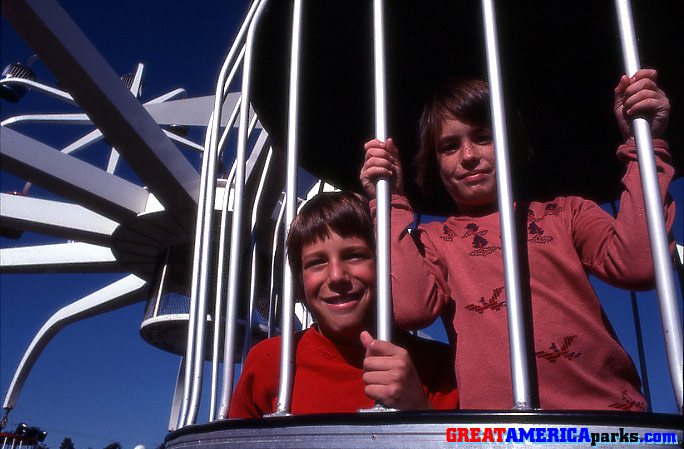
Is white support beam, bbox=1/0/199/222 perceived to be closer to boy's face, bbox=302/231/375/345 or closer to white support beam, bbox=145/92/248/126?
boy's face, bbox=302/231/375/345

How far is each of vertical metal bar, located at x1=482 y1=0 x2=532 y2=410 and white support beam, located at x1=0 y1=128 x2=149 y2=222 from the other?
784 centimetres

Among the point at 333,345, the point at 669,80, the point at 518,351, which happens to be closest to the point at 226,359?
the point at 333,345

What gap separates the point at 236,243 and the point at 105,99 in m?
5.43

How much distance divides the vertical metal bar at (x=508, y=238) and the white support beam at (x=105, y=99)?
4477mm

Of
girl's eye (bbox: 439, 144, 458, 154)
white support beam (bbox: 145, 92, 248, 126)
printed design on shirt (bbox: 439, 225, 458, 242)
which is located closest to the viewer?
printed design on shirt (bbox: 439, 225, 458, 242)

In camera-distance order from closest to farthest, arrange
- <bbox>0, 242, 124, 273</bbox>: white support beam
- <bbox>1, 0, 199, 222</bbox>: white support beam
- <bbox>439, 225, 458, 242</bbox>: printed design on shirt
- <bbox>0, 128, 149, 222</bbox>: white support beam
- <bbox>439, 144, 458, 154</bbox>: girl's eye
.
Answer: <bbox>439, 225, 458, 242</bbox>: printed design on shirt
<bbox>439, 144, 458, 154</bbox>: girl's eye
<bbox>1, 0, 199, 222</bbox>: white support beam
<bbox>0, 128, 149, 222</bbox>: white support beam
<bbox>0, 242, 124, 273</bbox>: white support beam

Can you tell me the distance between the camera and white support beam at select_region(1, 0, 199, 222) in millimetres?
5020

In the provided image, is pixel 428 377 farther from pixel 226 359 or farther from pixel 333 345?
pixel 226 359

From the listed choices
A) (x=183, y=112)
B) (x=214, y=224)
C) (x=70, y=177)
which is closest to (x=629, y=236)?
(x=214, y=224)

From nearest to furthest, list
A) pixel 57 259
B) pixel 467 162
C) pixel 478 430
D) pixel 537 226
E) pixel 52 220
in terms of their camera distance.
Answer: pixel 478 430 → pixel 537 226 → pixel 467 162 → pixel 52 220 → pixel 57 259

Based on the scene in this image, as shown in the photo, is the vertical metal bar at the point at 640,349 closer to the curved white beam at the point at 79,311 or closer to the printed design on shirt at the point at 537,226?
the printed design on shirt at the point at 537,226

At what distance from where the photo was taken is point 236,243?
1604 millimetres

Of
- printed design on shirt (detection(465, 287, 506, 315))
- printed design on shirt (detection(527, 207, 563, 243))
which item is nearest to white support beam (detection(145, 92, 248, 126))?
printed design on shirt (detection(527, 207, 563, 243))

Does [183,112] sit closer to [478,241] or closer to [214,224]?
[214,224]
